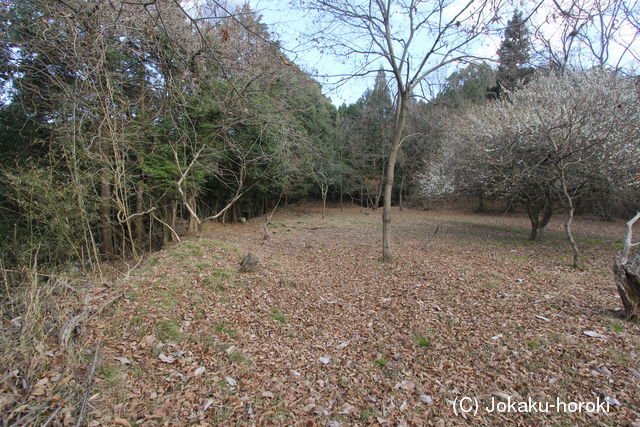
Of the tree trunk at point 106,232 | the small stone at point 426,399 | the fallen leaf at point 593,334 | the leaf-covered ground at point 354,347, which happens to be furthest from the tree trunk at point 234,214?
the fallen leaf at point 593,334

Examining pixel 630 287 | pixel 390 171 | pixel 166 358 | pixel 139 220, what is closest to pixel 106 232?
pixel 139 220

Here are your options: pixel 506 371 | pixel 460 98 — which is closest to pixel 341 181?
pixel 460 98

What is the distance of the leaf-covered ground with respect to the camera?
2.20 m

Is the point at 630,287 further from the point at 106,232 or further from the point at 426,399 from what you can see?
the point at 106,232

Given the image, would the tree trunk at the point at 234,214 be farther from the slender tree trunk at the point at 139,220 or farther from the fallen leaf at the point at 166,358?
the fallen leaf at the point at 166,358

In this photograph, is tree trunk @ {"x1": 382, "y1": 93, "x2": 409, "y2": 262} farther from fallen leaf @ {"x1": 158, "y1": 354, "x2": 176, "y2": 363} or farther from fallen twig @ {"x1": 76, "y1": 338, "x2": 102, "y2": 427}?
fallen twig @ {"x1": 76, "y1": 338, "x2": 102, "y2": 427}

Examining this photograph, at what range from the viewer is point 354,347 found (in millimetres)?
3152

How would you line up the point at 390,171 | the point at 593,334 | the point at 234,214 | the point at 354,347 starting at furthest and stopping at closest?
1. the point at 234,214
2. the point at 390,171
3. the point at 354,347
4. the point at 593,334

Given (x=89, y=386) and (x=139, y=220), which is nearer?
(x=89, y=386)

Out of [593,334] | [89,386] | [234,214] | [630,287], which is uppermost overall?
[630,287]

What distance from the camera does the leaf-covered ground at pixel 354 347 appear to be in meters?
2.20

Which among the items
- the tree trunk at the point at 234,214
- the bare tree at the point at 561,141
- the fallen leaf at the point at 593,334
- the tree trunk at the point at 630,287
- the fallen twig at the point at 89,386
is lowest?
the tree trunk at the point at 234,214

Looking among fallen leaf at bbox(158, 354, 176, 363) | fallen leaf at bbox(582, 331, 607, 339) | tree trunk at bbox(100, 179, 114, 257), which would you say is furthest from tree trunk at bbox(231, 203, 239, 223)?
fallen leaf at bbox(582, 331, 607, 339)

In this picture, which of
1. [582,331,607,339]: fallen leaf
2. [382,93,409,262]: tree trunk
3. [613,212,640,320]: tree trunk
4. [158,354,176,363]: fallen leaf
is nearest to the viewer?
[158,354,176,363]: fallen leaf
